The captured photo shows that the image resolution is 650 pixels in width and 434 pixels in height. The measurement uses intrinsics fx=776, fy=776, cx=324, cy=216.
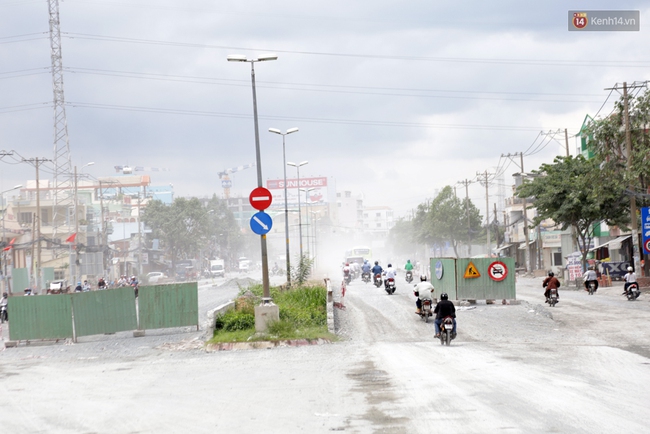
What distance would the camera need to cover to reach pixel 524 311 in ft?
89.9

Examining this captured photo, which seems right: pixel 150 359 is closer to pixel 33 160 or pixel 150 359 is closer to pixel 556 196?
pixel 556 196

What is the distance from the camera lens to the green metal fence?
29.8 m

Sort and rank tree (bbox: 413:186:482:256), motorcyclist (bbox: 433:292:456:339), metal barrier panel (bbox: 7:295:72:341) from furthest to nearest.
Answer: tree (bbox: 413:186:482:256) < metal barrier panel (bbox: 7:295:72:341) < motorcyclist (bbox: 433:292:456:339)

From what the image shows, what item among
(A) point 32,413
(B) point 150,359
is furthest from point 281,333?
(A) point 32,413

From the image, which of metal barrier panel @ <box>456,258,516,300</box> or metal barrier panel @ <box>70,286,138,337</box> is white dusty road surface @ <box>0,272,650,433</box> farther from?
metal barrier panel @ <box>456,258,516,300</box>

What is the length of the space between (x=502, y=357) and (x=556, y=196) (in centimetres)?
3538

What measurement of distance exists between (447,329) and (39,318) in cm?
1307

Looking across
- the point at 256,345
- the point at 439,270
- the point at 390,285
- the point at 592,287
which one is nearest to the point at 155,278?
the point at 390,285

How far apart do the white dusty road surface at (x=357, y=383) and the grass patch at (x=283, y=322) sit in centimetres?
91

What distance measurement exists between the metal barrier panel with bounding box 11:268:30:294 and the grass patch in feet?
101

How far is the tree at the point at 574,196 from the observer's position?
46500mm

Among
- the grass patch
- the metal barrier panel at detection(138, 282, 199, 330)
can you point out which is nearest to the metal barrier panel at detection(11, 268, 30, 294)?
the grass patch

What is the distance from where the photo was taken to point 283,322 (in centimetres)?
2111

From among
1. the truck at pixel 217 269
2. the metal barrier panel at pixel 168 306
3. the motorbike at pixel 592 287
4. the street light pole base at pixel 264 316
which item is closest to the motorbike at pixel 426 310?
the street light pole base at pixel 264 316
